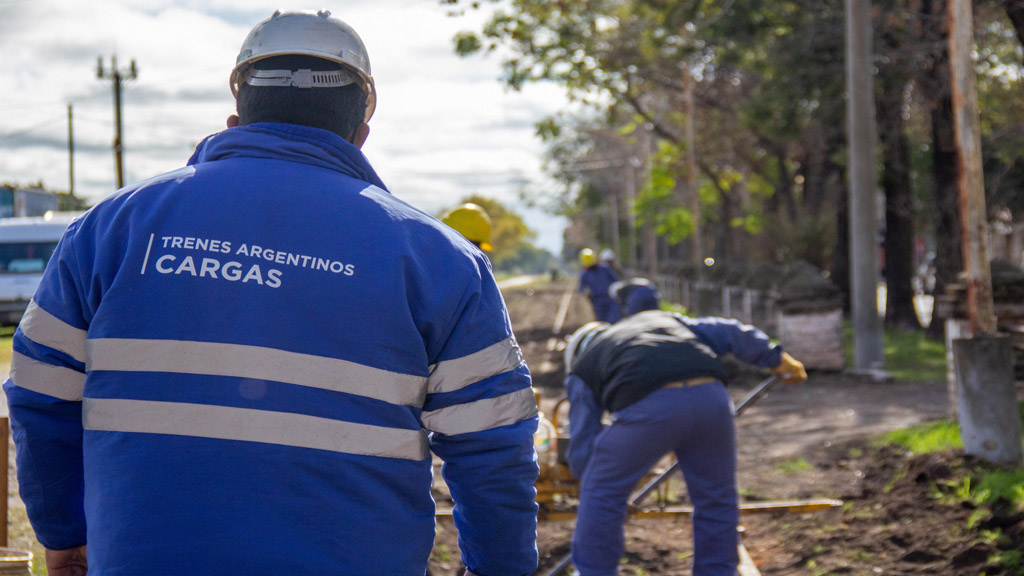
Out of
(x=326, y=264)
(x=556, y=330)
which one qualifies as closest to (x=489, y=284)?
(x=326, y=264)

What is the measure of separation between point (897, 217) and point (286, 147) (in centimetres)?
2069

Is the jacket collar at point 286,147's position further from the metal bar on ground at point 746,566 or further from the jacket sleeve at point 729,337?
the metal bar on ground at point 746,566

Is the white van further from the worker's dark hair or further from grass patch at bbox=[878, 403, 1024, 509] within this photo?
the worker's dark hair

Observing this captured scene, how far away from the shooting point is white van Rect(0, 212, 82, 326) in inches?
837

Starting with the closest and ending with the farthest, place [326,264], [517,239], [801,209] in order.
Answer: [326,264] → [801,209] → [517,239]

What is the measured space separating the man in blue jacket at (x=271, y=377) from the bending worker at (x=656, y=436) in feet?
8.97

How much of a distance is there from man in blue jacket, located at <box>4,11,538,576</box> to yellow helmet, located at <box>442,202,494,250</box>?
3.56m

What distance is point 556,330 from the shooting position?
26172 millimetres

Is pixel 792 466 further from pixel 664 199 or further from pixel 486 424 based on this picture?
pixel 664 199

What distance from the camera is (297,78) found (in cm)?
222

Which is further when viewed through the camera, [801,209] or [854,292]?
[801,209]

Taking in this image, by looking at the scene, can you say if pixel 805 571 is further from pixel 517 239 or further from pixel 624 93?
pixel 517 239

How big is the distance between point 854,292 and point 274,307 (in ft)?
47.4

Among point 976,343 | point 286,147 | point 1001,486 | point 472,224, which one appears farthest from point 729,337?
point 286,147
